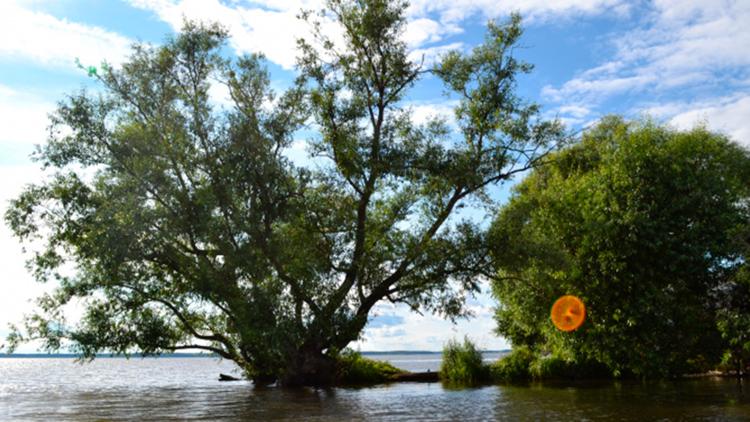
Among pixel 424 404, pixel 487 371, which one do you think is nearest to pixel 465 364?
pixel 487 371

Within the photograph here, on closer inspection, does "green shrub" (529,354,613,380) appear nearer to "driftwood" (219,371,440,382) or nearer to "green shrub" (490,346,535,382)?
"green shrub" (490,346,535,382)

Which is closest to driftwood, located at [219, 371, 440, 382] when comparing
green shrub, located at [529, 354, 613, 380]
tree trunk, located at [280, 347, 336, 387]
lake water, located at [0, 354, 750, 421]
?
lake water, located at [0, 354, 750, 421]

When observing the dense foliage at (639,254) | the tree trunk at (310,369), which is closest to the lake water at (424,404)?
the tree trunk at (310,369)

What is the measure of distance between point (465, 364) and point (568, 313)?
7570mm

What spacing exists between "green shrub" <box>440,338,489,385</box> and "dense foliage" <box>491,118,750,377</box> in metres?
4.76

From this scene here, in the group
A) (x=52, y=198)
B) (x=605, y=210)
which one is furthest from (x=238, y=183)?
(x=605, y=210)

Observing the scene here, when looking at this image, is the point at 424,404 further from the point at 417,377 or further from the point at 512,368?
the point at 512,368

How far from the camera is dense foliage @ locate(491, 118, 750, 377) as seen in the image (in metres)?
30.3

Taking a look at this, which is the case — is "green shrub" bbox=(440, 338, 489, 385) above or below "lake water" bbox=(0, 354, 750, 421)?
above

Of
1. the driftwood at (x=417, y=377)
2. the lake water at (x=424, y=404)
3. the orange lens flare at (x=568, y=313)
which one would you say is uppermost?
the orange lens flare at (x=568, y=313)

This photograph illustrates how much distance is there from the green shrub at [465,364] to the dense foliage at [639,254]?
15.6ft

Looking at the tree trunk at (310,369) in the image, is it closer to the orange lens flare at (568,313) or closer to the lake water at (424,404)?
the lake water at (424,404)

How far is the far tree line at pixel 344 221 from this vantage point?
2944cm

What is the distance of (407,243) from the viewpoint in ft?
103
